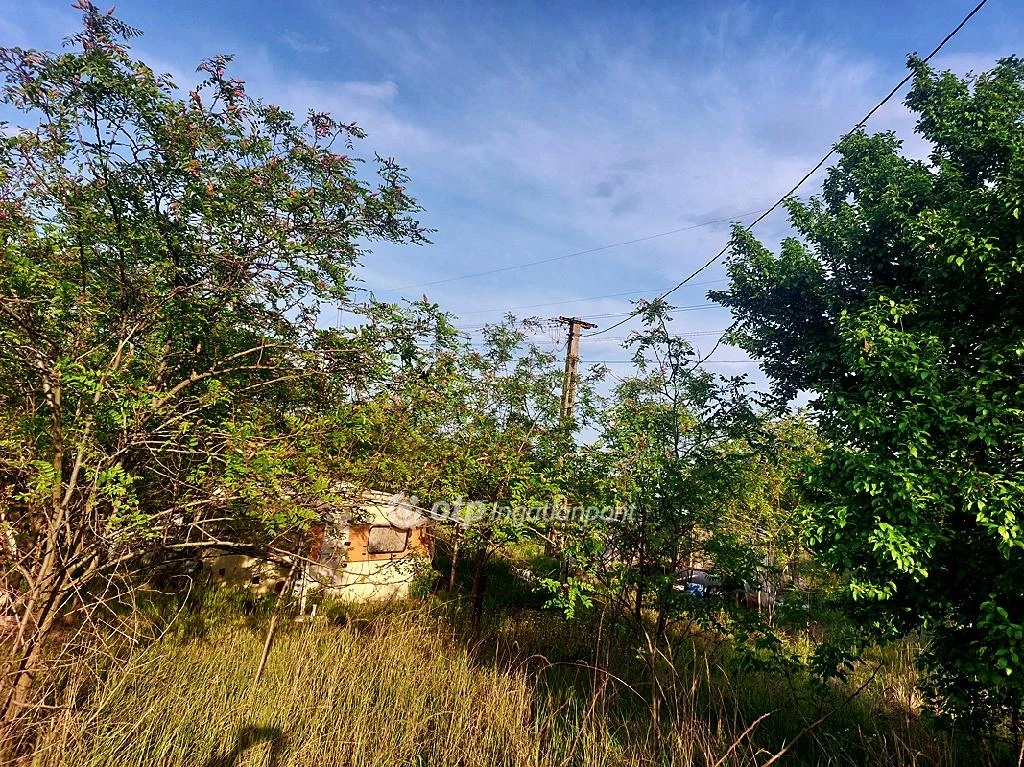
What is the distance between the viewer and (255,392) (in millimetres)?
4969

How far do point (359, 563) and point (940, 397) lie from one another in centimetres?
883

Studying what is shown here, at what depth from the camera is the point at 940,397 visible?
340 cm

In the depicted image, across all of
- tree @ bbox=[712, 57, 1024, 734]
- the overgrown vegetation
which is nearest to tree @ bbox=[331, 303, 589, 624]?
the overgrown vegetation

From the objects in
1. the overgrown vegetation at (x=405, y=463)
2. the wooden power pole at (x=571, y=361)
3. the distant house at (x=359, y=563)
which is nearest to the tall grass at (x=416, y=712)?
the overgrown vegetation at (x=405, y=463)

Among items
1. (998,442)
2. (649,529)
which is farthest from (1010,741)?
(649,529)

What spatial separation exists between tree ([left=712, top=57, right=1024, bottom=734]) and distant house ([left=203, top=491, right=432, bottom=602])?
219 inches

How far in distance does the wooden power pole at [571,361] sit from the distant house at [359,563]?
3.25 meters

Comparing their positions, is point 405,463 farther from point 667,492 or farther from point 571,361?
point 571,361

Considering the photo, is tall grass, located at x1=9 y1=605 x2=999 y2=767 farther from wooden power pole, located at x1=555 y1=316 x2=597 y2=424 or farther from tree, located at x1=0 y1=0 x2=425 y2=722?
wooden power pole, located at x1=555 y1=316 x2=597 y2=424

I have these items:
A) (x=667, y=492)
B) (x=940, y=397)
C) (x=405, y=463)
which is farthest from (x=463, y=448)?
(x=940, y=397)

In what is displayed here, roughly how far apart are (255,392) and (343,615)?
14.9 feet

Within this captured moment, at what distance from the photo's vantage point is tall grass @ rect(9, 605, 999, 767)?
136 inches

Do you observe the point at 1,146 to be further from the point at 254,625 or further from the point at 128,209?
the point at 254,625

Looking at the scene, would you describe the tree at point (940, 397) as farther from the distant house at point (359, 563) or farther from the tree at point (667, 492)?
the distant house at point (359, 563)
